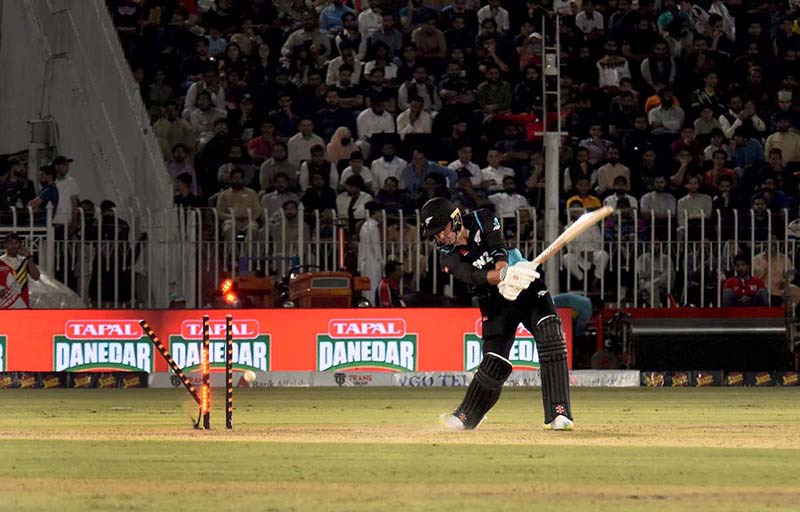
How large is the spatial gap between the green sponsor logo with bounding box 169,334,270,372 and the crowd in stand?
8.25 feet

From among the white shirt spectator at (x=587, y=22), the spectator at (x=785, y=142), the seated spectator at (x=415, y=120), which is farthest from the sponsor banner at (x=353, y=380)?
the white shirt spectator at (x=587, y=22)

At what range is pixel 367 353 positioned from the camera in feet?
74.3

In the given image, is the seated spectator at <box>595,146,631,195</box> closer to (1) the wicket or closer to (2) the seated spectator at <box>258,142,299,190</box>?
(2) the seated spectator at <box>258,142,299,190</box>

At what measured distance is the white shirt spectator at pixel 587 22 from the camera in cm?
3080

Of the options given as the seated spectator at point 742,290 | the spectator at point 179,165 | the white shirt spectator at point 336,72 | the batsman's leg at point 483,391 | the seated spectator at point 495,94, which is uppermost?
the white shirt spectator at point 336,72

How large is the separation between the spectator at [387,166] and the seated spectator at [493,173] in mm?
1296

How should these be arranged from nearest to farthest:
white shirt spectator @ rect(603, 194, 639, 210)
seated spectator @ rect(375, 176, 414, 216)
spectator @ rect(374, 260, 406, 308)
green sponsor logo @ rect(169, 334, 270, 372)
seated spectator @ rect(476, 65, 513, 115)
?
green sponsor logo @ rect(169, 334, 270, 372), spectator @ rect(374, 260, 406, 308), white shirt spectator @ rect(603, 194, 639, 210), seated spectator @ rect(375, 176, 414, 216), seated spectator @ rect(476, 65, 513, 115)

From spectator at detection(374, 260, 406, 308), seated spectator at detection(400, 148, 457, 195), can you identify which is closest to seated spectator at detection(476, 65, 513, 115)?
seated spectator at detection(400, 148, 457, 195)

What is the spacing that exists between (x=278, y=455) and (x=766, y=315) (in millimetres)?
12658

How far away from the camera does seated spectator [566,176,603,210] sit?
25.6 metres

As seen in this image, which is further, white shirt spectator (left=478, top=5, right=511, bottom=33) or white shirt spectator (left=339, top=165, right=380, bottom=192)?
white shirt spectator (left=478, top=5, right=511, bottom=33)

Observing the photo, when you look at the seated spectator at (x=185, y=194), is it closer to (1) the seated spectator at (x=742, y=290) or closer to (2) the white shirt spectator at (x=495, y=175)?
(2) the white shirt spectator at (x=495, y=175)

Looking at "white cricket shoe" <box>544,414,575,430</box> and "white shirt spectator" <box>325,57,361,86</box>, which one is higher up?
"white shirt spectator" <box>325,57,361,86</box>

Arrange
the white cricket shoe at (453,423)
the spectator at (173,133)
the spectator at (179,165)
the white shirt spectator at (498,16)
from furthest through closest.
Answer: the white shirt spectator at (498,16) < the spectator at (173,133) < the spectator at (179,165) < the white cricket shoe at (453,423)
